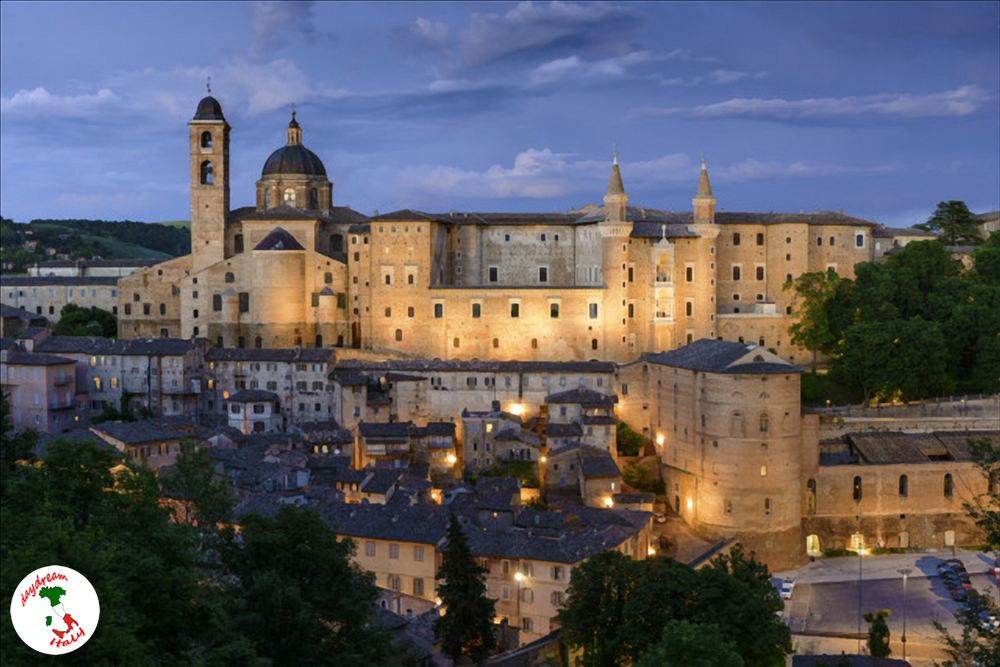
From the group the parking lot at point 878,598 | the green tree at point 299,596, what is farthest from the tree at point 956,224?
the green tree at point 299,596

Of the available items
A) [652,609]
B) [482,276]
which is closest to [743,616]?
[652,609]

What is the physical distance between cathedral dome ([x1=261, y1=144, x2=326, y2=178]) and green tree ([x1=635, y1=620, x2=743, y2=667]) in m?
50.9

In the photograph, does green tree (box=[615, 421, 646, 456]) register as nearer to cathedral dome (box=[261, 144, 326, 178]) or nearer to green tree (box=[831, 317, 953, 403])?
green tree (box=[831, 317, 953, 403])

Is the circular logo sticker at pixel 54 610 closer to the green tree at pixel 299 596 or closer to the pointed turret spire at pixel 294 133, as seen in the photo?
the green tree at pixel 299 596

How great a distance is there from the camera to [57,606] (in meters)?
14.3

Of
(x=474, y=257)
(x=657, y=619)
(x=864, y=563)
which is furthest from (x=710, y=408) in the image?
(x=474, y=257)

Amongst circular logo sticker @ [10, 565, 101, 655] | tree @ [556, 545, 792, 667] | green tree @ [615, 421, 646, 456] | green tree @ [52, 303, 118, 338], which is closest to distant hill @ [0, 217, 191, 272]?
green tree @ [52, 303, 118, 338]

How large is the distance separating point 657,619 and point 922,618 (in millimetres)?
13552

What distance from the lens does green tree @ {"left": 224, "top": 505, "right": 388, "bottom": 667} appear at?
21281mm

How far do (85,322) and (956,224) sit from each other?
174 feet

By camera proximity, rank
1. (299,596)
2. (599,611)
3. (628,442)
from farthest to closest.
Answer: (628,442) → (599,611) → (299,596)

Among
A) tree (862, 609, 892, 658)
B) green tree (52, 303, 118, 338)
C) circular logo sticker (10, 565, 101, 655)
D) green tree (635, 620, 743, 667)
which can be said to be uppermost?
green tree (52, 303, 118, 338)

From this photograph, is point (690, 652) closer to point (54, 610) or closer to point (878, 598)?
point (54, 610)

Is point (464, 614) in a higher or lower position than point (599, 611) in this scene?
lower
